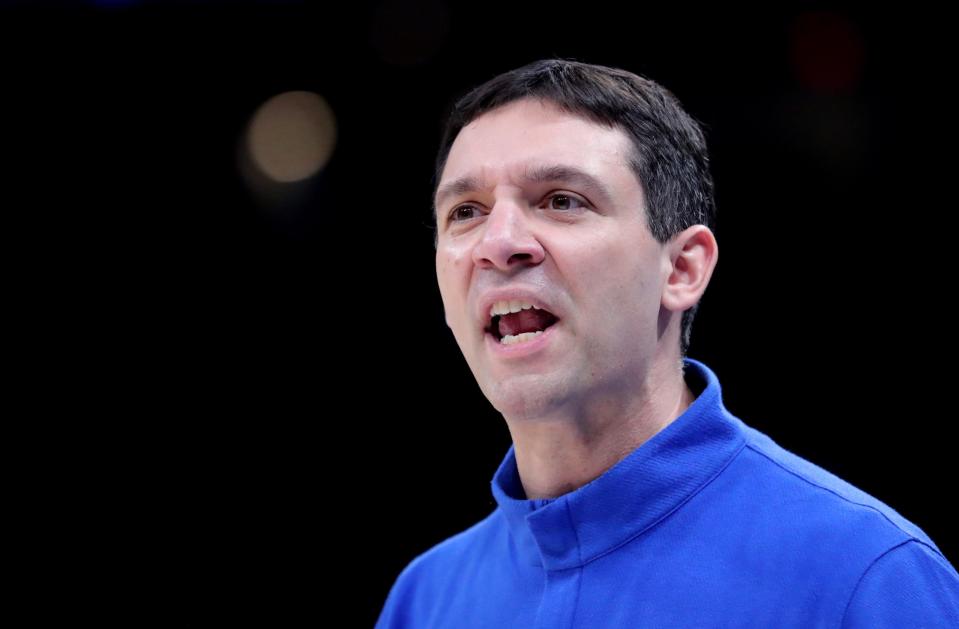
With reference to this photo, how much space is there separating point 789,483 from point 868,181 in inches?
94.5

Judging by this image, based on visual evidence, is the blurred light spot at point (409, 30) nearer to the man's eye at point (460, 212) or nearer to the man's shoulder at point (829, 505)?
the man's eye at point (460, 212)

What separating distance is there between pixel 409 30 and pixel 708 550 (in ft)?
8.39

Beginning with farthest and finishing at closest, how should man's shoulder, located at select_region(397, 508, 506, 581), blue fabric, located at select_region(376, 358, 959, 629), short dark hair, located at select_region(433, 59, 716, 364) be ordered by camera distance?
man's shoulder, located at select_region(397, 508, 506, 581), short dark hair, located at select_region(433, 59, 716, 364), blue fabric, located at select_region(376, 358, 959, 629)

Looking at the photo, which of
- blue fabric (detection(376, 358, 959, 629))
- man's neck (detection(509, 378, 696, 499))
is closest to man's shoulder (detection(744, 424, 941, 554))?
blue fabric (detection(376, 358, 959, 629))

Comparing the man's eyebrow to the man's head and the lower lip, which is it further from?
the lower lip

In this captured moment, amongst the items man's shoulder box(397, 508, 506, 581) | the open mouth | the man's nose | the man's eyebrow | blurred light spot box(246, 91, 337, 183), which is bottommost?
man's shoulder box(397, 508, 506, 581)

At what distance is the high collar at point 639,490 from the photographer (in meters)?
1.36

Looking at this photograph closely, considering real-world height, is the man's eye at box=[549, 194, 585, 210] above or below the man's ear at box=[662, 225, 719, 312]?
above

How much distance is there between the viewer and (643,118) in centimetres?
152

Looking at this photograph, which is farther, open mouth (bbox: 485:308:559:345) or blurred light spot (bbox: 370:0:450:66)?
blurred light spot (bbox: 370:0:450:66)

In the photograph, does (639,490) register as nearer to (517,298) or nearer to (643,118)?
(517,298)

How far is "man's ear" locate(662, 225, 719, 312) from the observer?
150cm

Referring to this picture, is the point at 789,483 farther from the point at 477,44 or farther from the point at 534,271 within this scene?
the point at 477,44

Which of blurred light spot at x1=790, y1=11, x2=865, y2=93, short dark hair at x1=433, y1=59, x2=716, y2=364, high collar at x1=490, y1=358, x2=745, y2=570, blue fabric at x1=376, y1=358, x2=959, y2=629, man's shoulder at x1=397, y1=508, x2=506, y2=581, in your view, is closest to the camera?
blue fabric at x1=376, y1=358, x2=959, y2=629
